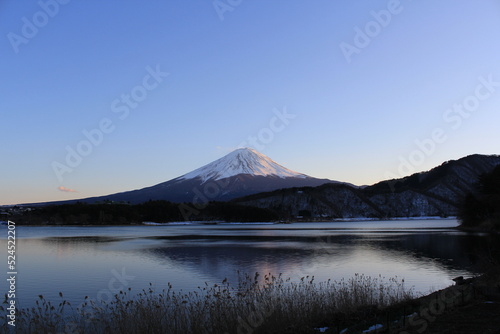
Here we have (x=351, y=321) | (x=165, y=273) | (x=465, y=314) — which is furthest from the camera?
(x=165, y=273)

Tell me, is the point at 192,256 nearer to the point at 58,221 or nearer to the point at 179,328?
the point at 179,328

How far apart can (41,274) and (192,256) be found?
12271 millimetres

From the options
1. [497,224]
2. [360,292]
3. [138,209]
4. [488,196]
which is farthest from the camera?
[138,209]

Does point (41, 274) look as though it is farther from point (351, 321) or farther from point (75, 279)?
point (351, 321)

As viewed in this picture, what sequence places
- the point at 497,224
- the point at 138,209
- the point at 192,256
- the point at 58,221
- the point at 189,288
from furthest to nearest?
1. the point at 138,209
2. the point at 58,221
3. the point at 497,224
4. the point at 192,256
5. the point at 189,288

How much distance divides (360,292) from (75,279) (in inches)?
615

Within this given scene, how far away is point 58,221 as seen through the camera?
530 feet

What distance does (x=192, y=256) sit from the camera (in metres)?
35.2

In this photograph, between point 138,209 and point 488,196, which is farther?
point 138,209

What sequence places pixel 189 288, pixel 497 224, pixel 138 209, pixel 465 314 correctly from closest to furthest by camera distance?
pixel 465 314 < pixel 189 288 < pixel 497 224 < pixel 138 209

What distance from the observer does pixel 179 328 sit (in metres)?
11.7

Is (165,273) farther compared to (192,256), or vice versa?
(192,256)

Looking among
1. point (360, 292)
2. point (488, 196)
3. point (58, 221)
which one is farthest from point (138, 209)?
point (360, 292)

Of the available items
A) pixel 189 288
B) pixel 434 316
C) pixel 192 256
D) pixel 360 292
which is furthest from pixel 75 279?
pixel 434 316
